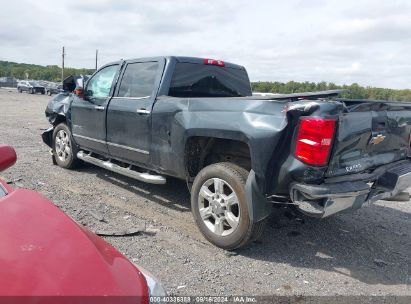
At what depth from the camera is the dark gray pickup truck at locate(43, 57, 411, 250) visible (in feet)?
11.0

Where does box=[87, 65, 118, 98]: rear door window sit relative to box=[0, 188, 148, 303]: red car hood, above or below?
above

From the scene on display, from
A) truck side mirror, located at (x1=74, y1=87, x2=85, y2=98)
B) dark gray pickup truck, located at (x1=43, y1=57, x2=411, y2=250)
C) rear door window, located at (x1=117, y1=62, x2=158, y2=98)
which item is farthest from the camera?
truck side mirror, located at (x1=74, y1=87, x2=85, y2=98)

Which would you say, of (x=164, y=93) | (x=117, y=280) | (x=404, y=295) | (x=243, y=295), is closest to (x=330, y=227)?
(x=404, y=295)

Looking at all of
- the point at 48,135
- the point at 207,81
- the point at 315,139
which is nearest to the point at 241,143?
the point at 315,139

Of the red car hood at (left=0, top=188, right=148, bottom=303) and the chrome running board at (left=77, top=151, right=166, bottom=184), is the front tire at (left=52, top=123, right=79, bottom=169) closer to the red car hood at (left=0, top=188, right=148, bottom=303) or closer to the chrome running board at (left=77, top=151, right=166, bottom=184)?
the chrome running board at (left=77, top=151, right=166, bottom=184)

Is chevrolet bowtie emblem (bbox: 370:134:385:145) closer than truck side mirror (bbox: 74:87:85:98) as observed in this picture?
Yes

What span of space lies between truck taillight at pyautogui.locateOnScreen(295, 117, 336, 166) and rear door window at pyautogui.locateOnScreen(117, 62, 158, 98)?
2343 mm

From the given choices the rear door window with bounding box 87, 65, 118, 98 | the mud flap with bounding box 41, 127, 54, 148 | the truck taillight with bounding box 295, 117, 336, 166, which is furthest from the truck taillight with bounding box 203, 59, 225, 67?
the mud flap with bounding box 41, 127, 54, 148

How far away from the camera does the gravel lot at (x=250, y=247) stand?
132 inches

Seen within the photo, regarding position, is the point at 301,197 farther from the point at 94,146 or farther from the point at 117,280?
the point at 94,146

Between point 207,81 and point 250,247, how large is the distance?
249cm

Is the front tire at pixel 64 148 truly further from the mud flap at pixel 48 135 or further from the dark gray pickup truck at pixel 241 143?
Result: the dark gray pickup truck at pixel 241 143

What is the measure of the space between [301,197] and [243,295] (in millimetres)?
978

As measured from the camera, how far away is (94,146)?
6094 millimetres
